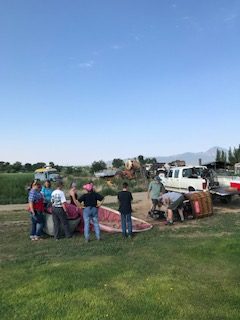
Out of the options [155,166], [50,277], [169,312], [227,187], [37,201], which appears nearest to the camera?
[169,312]

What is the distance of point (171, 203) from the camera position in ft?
50.5

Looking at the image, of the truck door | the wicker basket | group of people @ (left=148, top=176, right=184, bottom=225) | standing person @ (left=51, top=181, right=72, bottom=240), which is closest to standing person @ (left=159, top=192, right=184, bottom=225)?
group of people @ (left=148, top=176, right=184, bottom=225)

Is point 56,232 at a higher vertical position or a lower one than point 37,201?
lower

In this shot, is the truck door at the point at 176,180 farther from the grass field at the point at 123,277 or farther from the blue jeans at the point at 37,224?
the blue jeans at the point at 37,224

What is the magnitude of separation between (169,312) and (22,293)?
2263 millimetres

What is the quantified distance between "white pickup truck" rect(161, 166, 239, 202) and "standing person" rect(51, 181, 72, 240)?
30.8 ft

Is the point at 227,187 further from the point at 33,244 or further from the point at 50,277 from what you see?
the point at 50,277

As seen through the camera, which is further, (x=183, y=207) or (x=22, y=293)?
(x=183, y=207)

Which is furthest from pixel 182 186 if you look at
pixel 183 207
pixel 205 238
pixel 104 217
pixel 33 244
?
pixel 33 244

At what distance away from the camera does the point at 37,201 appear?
12.8 m

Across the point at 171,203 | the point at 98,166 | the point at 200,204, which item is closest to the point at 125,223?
the point at 171,203

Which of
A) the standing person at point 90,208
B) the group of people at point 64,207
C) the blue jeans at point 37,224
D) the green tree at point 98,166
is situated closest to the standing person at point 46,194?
the group of people at point 64,207

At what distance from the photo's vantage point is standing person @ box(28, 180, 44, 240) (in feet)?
41.5

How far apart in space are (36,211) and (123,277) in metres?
5.73
